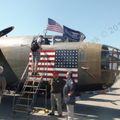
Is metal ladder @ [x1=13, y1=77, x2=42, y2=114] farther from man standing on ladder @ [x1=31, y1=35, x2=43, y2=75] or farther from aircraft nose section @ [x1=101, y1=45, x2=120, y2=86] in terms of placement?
aircraft nose section @ [x1=101, y1=45, x2=120, y2=86]

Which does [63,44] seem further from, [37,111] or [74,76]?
[37,111]

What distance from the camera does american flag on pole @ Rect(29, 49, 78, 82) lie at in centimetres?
1315

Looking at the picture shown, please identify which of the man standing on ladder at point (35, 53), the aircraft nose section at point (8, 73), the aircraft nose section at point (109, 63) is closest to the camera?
the aircraft nose section at point (109, 63)

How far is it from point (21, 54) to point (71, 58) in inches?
96.2

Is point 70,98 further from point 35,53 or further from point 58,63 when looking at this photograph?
point 35,53

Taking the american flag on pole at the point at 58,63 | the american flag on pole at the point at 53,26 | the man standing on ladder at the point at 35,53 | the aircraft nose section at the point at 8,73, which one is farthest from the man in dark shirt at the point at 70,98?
the american flag on pole at the point at 53,26

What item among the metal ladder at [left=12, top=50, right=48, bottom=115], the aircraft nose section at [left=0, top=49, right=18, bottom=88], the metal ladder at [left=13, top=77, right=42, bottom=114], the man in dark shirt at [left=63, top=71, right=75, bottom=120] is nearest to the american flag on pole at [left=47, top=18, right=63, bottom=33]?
the aircraft nose section at [left=0, top=49, right=18, bottom=88]

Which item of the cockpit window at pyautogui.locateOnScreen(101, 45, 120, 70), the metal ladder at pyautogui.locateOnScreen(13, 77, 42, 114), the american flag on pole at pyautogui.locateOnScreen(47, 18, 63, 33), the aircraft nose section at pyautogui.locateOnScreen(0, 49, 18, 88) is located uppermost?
the american flag on pole at pyautogui.locateOnScreen(47, 18, 63, 33)

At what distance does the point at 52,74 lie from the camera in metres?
13.4

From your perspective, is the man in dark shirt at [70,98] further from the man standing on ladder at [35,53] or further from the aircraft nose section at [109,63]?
the man standing on ladder at [35,53]

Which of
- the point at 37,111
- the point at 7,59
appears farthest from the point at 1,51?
the point at 37,111

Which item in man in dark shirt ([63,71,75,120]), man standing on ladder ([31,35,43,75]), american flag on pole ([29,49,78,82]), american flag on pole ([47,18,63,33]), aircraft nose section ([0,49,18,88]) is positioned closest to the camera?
man in dark shirt ([63,71,75,120])

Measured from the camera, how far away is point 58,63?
13.4m

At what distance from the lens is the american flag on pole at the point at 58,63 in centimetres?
1315
